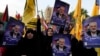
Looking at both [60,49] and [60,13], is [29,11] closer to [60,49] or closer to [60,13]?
[60,13]

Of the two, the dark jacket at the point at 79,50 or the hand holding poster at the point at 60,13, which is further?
the dark jacket at the point at 79,50

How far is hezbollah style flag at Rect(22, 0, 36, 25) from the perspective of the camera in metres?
11.1

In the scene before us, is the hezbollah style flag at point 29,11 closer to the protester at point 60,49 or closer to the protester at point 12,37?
the protester at point 12,37

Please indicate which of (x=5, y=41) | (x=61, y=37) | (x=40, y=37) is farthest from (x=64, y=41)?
(x=5, y=41)

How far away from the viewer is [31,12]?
11.1 metres

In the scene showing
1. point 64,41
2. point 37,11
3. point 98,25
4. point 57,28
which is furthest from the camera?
point 57,28

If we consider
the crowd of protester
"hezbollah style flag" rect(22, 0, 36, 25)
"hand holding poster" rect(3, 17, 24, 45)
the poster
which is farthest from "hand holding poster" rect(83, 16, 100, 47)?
"hezbollah style flag" rect(22, 0, 36, 25)

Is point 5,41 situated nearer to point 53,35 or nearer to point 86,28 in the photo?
point 53,35

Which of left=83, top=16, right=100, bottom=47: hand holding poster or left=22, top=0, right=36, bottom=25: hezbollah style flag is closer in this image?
left=83, top=16, right=100, bottom=47: hand holding poster

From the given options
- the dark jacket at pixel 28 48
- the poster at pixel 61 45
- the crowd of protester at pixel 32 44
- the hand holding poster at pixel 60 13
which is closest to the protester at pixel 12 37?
the crowd of protester at pixel 32 44

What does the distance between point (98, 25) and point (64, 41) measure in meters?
1.13

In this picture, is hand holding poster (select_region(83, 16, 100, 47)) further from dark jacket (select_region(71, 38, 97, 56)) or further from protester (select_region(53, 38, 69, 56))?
dark jacket (select_region(71, 38, 97, 56))

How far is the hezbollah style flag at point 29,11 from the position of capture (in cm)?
1107

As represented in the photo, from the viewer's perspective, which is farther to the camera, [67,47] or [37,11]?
[37,11]
